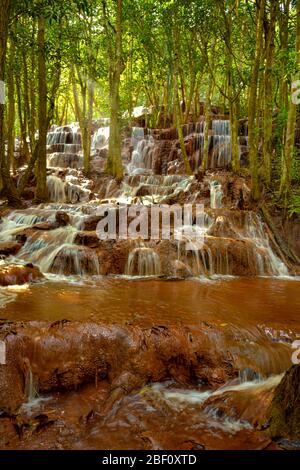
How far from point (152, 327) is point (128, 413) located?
3.98 feet

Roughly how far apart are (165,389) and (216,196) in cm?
899

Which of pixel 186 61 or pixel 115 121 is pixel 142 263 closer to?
pixel 115 121

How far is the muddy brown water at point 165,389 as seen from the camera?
10.5 feet

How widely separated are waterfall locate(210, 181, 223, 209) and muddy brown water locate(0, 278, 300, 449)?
5.41 m

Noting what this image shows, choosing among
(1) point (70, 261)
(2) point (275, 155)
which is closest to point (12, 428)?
(1) point (70, 261)

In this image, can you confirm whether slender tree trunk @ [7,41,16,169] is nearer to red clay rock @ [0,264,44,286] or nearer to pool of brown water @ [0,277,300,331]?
red clay rock @ [0,264,44,286]

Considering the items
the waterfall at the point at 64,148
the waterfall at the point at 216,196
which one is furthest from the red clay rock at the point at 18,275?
the waterfall at the point at 64,148

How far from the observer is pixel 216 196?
12.3 metres

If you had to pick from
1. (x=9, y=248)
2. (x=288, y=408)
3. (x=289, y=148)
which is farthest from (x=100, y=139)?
(x=288, y=408)

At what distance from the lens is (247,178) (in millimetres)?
13352

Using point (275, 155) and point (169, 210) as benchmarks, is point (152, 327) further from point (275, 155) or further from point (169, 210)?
point (275, 155)

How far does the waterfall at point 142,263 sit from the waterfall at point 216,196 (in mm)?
4373

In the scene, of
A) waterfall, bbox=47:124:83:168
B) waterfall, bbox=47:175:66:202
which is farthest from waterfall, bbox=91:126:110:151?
waterfall, bbox=47:175:66:202

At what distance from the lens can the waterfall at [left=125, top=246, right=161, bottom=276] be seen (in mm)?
8242
